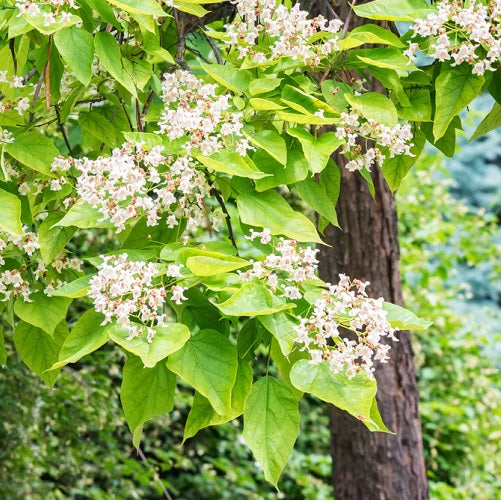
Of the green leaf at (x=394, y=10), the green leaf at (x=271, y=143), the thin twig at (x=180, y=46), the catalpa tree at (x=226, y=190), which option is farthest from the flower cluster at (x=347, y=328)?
the thin twig at (x=180, y=46)

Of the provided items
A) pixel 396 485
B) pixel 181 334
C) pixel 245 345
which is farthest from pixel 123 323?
pixel 396 485

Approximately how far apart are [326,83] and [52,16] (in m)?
Result: 0.43

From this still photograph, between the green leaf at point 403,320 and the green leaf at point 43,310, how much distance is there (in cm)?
53

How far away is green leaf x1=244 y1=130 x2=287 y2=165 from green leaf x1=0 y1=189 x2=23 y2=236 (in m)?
0.34

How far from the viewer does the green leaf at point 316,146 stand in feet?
3.75

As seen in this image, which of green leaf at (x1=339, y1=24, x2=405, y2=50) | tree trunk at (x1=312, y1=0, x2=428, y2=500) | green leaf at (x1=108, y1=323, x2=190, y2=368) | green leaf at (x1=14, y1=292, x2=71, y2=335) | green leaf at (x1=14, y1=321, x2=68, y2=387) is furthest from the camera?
tree trunk at (x1=312, y1=0, x2=428, y2=500)

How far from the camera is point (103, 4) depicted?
1.19 m

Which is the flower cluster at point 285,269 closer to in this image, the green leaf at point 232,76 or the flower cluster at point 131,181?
the flower cluster at point 131,181

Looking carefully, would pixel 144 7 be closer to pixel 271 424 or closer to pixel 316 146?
pixel 316 146

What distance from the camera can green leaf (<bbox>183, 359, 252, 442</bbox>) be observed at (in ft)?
3.38

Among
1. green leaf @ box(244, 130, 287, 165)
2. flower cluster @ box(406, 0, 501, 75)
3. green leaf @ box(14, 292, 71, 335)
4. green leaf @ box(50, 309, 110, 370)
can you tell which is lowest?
green leaf @ box(14, 292, 71, 335)

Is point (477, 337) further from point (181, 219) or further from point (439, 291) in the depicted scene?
point (181, 219)

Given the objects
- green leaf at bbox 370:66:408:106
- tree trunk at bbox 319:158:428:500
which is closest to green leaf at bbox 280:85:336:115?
green leaf at bbox 370:66:408:106

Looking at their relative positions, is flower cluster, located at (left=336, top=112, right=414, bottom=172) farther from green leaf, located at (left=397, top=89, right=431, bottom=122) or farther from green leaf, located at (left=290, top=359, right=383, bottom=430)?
green leaf, located at (left=290, top=359, right=383, bottom=430)
